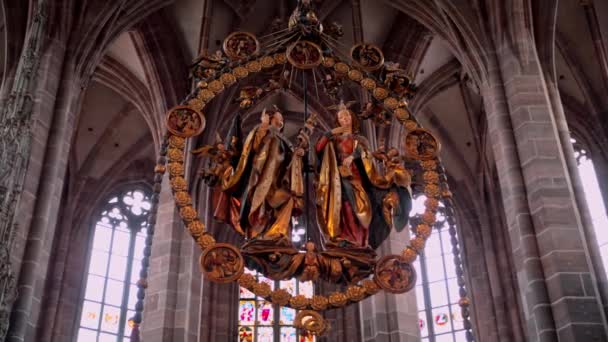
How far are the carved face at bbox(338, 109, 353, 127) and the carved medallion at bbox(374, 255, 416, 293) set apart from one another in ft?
5.73

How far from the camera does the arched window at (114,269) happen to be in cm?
1662

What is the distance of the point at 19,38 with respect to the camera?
13.1m

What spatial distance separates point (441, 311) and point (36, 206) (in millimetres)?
8769

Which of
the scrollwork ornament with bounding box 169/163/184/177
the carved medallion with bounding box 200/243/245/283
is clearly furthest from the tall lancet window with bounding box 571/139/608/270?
the carved medallion with bounding box 200/243/245/283

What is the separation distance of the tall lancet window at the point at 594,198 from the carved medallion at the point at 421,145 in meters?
7.12

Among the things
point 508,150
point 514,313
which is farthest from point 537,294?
point 514,313

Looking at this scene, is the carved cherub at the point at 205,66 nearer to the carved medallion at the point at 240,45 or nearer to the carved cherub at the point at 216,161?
the carved medallion at the point at 240,45

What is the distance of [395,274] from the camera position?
8461mm

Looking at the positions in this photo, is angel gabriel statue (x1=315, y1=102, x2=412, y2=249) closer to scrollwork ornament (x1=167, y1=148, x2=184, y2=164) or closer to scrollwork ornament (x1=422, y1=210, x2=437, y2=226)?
scrollwork ornament (x1=422, y1=210, x2=437, y2=226)

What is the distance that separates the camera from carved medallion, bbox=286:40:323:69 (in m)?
9.64

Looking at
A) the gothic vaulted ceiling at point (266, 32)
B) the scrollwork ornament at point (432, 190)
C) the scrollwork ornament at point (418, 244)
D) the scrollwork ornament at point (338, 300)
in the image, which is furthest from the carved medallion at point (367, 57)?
the gothic vaulted ceiling at point (266, 32)

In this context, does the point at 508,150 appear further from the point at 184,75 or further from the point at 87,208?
the point at 87,208

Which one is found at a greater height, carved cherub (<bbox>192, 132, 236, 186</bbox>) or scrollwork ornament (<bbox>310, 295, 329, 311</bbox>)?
carved cherub (<bbox>192, 132, 236, 186</bbox>)

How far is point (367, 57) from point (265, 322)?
329 inches
